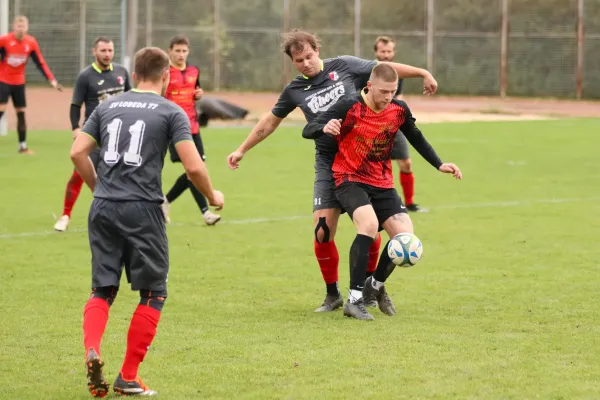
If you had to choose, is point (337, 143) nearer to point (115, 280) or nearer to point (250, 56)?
point (115, 280)

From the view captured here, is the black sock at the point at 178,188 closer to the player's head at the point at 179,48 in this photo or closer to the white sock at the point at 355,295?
the player's head at the point at 179,48

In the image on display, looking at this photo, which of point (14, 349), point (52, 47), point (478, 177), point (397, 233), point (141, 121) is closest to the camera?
point (141, 121)

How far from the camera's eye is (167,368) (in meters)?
6.80

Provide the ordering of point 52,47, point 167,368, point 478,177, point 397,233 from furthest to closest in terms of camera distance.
A: 1. point 52,47
2. point 478,177
3. point 397,233
4. point 167,368

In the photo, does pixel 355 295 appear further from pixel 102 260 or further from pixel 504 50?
pixel 504 50

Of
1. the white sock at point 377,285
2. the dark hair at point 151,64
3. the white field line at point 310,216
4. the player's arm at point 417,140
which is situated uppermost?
the dark hair at point 151,64

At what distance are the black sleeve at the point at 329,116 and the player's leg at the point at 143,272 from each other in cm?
217

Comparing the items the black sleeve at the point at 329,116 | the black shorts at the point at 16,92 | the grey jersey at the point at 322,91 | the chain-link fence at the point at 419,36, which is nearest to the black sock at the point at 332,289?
the grey jersey at the point at 322,91

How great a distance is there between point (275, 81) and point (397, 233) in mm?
32520

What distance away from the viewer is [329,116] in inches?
327

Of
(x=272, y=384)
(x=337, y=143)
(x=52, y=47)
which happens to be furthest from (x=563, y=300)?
(x=52, y=47)

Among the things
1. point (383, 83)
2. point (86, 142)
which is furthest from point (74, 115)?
point (86, 142)

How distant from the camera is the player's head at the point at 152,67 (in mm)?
6262

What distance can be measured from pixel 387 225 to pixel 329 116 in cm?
93
